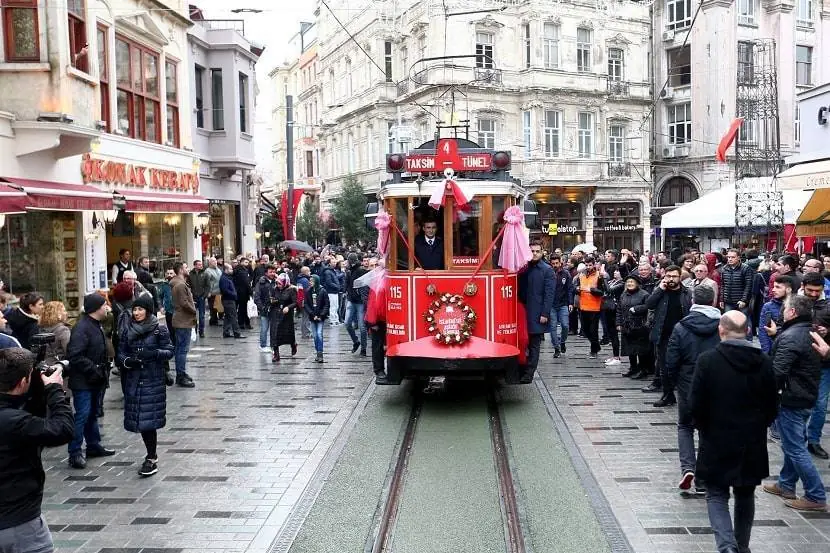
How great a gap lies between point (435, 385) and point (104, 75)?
35.0 ft

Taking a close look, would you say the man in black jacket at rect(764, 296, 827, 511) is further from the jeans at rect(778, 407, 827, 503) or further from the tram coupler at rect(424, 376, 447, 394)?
the tram coupler at rect(424, 376, 447, 394)

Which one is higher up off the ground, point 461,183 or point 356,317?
point 461,183

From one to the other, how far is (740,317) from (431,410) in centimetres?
580

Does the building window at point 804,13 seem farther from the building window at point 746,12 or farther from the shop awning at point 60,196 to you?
the shop awning at point 60,196

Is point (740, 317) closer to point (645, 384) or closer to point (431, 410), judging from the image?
point (431, 410)

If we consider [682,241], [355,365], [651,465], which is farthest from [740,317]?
[682,241]

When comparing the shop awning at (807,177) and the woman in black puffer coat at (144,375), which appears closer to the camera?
the woman in black puffer coat at (144,375)

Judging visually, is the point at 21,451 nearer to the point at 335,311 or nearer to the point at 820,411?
the point at 820,411

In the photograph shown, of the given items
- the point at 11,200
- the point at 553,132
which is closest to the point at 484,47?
the point at 553,132

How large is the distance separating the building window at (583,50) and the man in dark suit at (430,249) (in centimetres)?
3088

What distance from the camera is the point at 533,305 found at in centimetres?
1127

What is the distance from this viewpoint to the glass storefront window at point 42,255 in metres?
14.1

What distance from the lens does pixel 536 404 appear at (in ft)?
36.2

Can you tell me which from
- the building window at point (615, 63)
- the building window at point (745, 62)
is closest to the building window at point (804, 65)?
the building window at point (745, 62)
